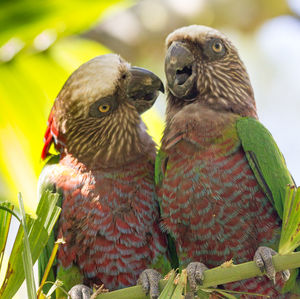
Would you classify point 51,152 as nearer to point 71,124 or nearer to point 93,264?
point 71,124

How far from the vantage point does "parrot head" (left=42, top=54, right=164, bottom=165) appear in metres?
4.19

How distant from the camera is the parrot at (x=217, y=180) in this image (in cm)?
360

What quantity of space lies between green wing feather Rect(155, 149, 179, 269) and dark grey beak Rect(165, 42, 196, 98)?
48cm

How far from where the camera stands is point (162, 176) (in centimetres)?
396

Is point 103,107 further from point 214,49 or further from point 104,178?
point 214,49

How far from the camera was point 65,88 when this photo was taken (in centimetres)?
433

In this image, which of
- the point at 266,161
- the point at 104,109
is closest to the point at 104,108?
the point at 104,109

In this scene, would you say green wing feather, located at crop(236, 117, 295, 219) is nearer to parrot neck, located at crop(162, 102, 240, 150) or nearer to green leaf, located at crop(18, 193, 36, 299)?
parrot neck, located at crop(162, 102, 240, 150)

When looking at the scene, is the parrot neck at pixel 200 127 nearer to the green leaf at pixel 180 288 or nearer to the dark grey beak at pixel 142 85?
the dark grey beak at pixel 142 85

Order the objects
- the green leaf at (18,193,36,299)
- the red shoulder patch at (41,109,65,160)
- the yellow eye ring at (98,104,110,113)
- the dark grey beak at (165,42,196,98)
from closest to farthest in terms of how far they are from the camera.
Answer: the green leaf at (18,193,36,299) → the dark grey beak at (165,42,196,98) → the yellow eye ring at (98,104,110,113) → the red shoulder patch at (41,109,65,160)

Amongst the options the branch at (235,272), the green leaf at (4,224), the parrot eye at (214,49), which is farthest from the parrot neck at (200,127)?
the green leaf at (4,224)

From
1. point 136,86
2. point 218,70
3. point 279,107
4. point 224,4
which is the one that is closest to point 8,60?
point 136,86

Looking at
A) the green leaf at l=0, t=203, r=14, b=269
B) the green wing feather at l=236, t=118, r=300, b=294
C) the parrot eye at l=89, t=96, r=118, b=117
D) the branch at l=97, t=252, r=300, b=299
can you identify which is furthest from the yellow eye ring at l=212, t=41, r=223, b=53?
the green leaf at l=0, t=203, r=14, b=269

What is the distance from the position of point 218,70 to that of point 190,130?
2.03ft
